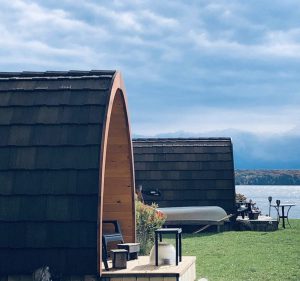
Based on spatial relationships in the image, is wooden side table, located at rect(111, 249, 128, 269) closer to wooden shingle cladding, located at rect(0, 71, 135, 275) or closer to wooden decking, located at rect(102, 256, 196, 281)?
wooden decking, located at rect(102, 256, 196, 281)

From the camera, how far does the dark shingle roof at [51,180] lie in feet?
28.9

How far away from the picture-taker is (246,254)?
15.4m

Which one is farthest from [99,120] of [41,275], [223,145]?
[223,145]

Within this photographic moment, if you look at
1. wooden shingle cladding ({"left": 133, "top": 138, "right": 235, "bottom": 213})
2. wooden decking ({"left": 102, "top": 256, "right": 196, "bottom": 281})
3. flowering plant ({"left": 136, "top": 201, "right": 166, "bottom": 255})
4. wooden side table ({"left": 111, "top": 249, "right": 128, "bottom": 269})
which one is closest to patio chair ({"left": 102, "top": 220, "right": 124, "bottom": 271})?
wooden side table ({"left": 111, "top": 249, "right": 128, "bottom": 269})

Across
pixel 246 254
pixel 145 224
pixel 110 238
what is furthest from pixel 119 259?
pixel 246 254

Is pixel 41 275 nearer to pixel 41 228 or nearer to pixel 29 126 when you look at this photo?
pixel 41 228

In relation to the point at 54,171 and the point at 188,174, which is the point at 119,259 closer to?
the point at 54,171

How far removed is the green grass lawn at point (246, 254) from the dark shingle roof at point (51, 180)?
3730 mm

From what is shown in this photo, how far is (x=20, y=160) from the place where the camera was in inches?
367

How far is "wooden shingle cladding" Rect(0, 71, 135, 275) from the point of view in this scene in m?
8.83

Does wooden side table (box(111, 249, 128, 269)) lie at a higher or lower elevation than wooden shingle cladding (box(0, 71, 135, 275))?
lower

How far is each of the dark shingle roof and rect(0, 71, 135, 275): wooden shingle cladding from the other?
0.01 metres

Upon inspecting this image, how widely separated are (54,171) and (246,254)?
25.4 ft

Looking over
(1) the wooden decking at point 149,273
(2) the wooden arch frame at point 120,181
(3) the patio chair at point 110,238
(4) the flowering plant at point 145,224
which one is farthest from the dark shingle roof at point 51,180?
(4) the flowering plant at point 145,224
